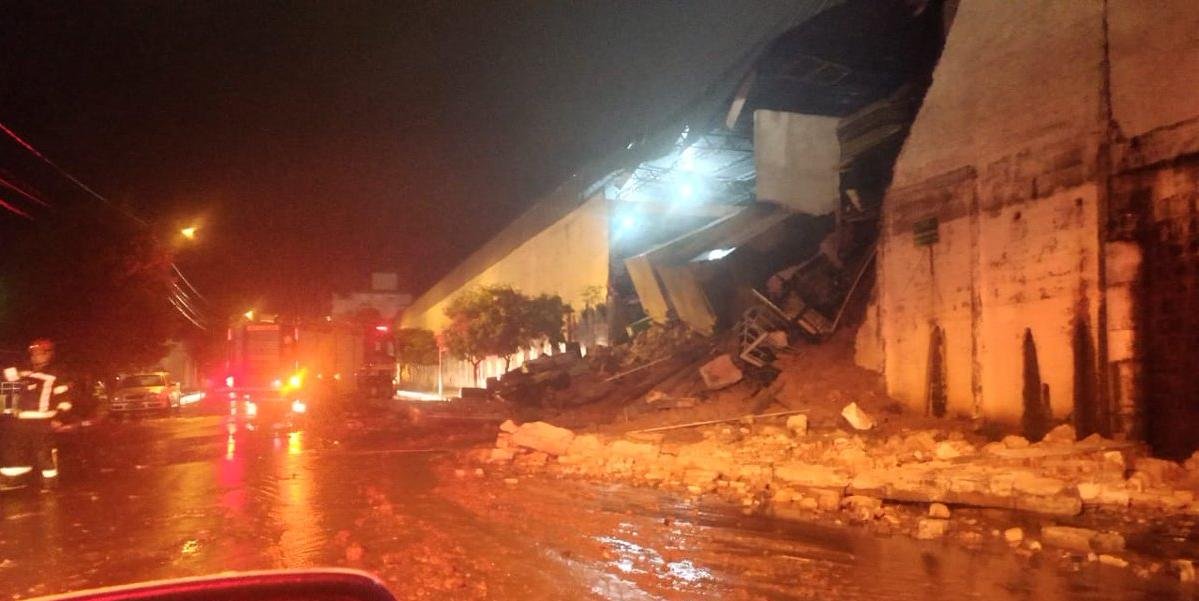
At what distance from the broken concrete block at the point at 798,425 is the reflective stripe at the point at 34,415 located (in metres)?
11.0

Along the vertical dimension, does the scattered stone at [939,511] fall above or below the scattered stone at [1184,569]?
above

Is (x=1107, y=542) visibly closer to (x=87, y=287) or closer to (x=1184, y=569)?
(x=1184, y=569)

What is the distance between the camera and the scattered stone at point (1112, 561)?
22.7 feet

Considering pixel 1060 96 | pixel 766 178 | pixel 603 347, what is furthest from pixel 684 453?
pixel 603 347

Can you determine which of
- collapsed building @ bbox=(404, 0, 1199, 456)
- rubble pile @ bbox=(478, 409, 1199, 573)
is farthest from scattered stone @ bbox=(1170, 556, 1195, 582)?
collapsed building @ bbox=(404, 0, 1199, 456)

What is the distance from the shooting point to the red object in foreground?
209 cm

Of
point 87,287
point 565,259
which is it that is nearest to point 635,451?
point 87,287

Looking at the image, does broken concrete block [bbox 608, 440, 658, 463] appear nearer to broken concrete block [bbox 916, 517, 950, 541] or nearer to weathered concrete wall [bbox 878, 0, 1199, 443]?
broken concrete block [bbox 916, 517, 950, 541]

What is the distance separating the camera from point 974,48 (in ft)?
43.8

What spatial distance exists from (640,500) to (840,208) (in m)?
12.0

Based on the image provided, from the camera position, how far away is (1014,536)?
25.4ft

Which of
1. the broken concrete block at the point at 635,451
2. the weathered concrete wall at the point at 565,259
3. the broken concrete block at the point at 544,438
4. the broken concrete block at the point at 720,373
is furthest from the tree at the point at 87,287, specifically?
the broken concrete block at the point at 635,451

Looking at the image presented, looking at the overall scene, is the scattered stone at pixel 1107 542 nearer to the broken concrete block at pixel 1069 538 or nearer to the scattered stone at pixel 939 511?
the broken concrete block at pixel 1069 538

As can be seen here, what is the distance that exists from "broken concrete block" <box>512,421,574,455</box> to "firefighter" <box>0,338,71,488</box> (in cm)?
659
